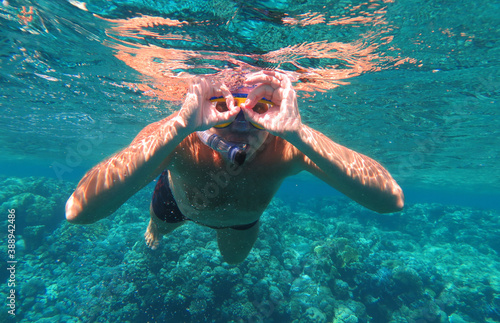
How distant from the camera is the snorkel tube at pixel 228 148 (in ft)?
7.47

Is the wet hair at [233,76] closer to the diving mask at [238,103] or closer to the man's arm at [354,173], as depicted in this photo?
the diving mask at [238,103]

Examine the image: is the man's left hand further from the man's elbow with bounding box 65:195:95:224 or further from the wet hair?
the wet hair

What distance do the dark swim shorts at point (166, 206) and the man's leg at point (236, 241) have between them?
28 cm

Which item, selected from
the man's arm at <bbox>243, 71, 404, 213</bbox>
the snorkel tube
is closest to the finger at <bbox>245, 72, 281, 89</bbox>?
the man's arm at <bbox>243, 71, 404, 213</bbox>

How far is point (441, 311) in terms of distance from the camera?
10.1 meters

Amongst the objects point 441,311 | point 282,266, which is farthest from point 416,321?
point 282,266

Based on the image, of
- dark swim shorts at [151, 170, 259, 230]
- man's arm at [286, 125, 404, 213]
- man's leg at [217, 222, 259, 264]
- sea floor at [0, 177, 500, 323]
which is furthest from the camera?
sea floor at [0, 177, 500, 323]

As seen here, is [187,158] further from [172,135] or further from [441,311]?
[441,311]

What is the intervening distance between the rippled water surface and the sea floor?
6.88m

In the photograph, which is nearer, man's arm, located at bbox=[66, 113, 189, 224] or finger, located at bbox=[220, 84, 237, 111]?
finger, located at bbox=[220, 84, 237, 111]

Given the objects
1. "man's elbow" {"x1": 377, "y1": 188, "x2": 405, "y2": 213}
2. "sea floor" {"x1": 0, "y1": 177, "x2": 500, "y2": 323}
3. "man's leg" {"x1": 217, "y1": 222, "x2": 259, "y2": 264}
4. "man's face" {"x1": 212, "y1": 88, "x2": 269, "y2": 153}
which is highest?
"man's face" {"x1": 212, "y1": 88, "x2": 269, "y2": 153}

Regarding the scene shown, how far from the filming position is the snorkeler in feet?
7.26

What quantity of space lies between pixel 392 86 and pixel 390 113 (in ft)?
11.0

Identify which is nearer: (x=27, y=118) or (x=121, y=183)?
(x=121, y=183)
